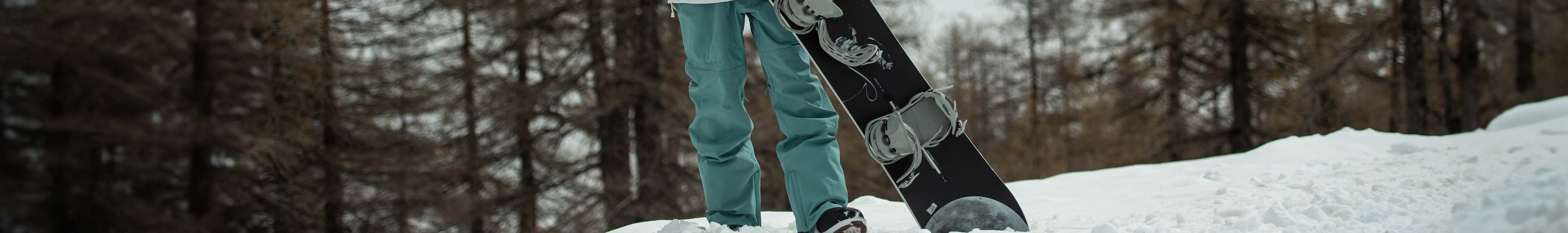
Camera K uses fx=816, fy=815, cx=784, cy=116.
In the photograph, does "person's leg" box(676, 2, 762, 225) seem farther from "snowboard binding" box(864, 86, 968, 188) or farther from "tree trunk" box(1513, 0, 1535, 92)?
"tree trunk" box(1513, 0, 1535, 92)

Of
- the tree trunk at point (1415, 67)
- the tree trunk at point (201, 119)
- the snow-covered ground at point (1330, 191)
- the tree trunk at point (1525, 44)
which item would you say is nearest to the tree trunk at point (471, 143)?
the tree trunk at point (201, 119)

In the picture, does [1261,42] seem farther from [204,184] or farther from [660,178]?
[204,184]

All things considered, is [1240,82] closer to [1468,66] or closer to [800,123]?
[1468,66]

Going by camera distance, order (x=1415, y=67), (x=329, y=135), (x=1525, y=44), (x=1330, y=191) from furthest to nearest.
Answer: (x=329, y=135) → (x=1415, y=67) → (x=1525, y=44) → (x=1330, y=191)

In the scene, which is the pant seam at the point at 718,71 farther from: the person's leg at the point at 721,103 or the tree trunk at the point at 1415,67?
the tree trunk at the point at 1415,67

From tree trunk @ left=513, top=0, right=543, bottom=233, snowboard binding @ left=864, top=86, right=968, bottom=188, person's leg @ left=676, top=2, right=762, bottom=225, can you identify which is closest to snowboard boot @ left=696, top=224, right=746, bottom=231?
person's leg @ left=676, top=2, right=762, bottom=225

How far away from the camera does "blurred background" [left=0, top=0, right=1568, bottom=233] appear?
7301mm

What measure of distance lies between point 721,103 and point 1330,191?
2100mm

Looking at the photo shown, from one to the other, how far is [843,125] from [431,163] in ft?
15.6

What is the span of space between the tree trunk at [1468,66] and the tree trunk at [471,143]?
860 cm

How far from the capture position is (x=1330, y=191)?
276 centimetres

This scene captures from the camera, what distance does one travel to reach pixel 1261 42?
1042 centimetres

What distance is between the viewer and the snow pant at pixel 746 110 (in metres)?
2.23

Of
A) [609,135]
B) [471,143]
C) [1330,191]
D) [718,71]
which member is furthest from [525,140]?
[1330,191]
